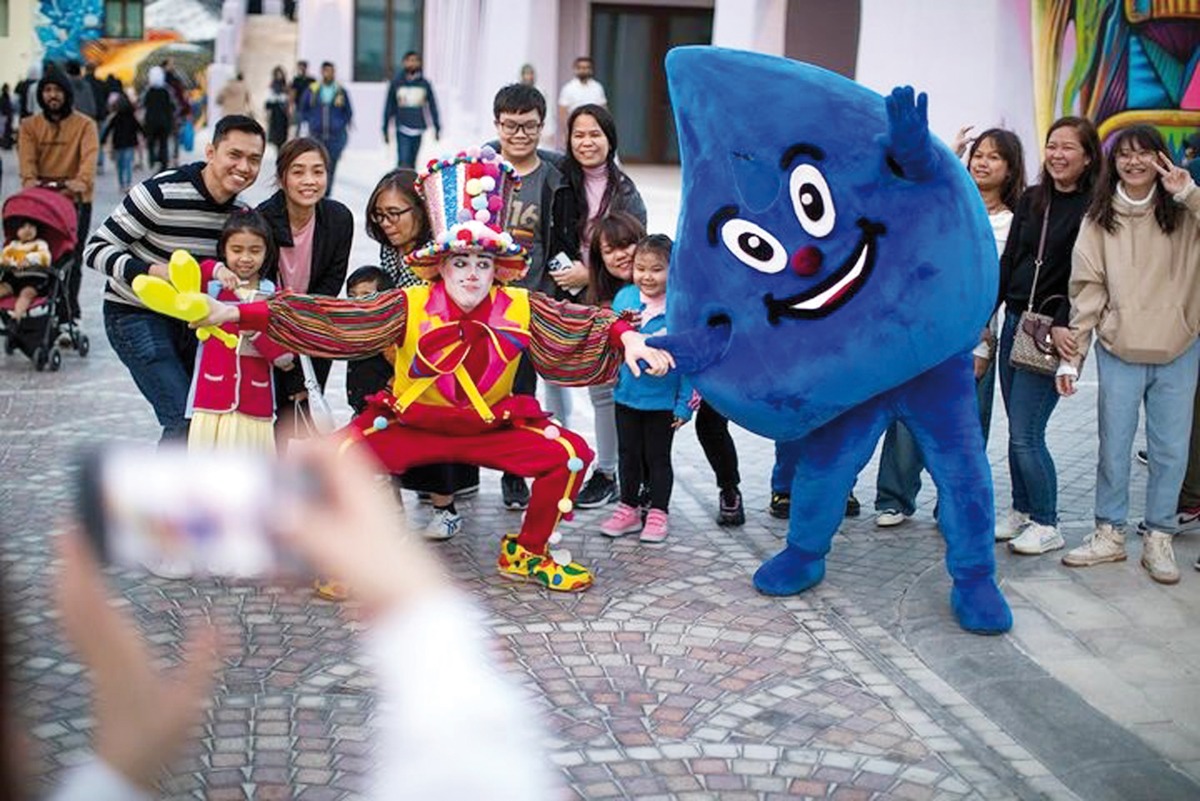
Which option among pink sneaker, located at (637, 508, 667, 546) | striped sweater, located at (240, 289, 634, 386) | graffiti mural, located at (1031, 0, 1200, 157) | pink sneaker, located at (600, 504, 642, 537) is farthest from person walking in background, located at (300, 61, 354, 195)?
striped sweater, located at (240, 289, 634, 386)

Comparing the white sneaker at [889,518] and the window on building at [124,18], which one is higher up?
the window on building at [124,18]

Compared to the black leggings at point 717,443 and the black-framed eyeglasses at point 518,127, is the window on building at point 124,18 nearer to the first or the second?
the black-framed eyeglasses at point 518,127

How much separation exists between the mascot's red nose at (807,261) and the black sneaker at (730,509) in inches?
74.2

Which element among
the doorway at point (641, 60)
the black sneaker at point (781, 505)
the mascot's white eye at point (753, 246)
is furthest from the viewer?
the doorway at point (641, 60)

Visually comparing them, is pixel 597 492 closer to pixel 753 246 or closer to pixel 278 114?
pixel 753 246

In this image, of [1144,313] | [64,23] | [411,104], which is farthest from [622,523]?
[64,23]

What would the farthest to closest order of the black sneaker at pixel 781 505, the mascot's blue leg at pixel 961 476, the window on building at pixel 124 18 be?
the window on building at pixel 124 18 → the black sneaker at pixel 781 505 → the mascot's blue leg at pixel 961 476

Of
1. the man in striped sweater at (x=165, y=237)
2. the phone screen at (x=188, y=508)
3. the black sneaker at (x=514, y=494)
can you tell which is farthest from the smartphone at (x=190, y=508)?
the black sneaker at (x=514, y=494)

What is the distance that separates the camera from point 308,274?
6.22 metres

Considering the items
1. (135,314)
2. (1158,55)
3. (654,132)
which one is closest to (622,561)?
(135,314)

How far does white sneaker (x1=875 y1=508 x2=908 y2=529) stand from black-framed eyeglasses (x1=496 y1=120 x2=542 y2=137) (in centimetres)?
232

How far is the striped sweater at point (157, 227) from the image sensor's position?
5969 millimetres

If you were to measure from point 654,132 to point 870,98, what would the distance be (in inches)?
891

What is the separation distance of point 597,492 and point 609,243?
1.25 metres
